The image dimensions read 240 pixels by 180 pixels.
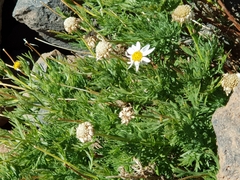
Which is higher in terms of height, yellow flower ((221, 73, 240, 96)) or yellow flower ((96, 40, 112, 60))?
yellow flower ((221, 73, 240, 96))

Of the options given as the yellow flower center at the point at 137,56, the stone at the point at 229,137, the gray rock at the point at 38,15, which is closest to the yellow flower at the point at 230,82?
the stone at the point at 229,137

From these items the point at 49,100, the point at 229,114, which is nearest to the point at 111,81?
the point at 49,100

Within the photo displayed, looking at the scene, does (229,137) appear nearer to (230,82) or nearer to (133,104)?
(230,82)

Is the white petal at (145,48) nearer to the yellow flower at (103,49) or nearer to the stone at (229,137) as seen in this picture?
the yellow flower at (103,49)

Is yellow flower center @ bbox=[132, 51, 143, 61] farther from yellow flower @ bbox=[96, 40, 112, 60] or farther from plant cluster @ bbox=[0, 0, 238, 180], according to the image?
yellow flower @ bbox=[96, 40, 112, 60]

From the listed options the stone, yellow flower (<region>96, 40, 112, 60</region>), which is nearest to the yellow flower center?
yellow flower (<region>96, 40, 112, 60</region>)

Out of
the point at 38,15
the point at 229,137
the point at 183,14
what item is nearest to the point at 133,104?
the point at 183,14
